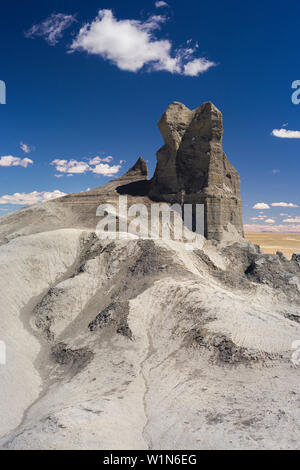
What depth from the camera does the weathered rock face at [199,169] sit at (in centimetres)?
2453

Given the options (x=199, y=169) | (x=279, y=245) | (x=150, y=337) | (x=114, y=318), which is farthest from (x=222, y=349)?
(x=279, y=245)

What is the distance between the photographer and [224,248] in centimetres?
2380

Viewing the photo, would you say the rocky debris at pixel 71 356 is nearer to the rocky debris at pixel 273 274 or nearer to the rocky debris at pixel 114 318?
the rocky debris at pixel 114 318

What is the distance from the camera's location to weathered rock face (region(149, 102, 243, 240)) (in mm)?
24531

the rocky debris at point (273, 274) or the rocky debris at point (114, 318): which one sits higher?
the rocky debris at point (273, 274)

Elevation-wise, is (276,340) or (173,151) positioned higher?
(173,151)

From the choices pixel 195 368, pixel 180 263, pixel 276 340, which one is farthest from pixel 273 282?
pixel 195 368

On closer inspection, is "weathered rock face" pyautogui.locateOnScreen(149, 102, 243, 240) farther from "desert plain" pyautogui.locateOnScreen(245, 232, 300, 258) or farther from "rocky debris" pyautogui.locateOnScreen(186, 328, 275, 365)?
"desert plain" pyautogui.locateOnScreen(245, 232, 300, 258)

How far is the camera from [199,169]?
25.7m

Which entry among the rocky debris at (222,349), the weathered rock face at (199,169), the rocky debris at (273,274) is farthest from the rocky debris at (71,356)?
the weathered rock face at (199,169)

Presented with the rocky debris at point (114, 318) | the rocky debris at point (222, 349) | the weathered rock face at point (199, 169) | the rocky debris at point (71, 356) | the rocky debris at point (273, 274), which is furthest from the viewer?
the weathered rock face at point (199, 169)

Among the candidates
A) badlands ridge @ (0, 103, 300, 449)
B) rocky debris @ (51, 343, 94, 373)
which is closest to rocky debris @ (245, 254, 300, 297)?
badlands ridge @ (0, 103, 300, 449)
